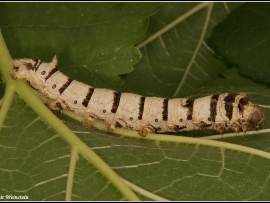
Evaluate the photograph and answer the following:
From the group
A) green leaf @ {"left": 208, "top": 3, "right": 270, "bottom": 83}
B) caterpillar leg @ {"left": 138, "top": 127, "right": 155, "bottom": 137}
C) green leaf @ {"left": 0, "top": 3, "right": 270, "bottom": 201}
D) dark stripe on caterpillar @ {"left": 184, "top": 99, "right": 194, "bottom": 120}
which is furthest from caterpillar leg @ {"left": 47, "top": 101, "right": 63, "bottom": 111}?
green leaf @ {"left": 208, "top": 3, "right": 270, "bottom": 83}

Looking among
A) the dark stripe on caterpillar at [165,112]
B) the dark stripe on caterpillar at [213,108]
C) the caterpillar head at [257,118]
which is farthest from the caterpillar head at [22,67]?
the caterpillar head at [257,118]

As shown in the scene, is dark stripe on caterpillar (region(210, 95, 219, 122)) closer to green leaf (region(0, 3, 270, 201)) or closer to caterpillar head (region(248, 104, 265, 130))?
green leaf (region(0, 3, 270, 201))

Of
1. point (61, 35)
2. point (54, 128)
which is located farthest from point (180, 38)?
point (54, 128)

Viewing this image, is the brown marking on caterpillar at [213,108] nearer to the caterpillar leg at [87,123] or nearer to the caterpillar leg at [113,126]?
the caterpillar leg at [113,126]

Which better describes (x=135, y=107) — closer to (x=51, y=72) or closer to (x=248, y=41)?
(x=51, y=72)

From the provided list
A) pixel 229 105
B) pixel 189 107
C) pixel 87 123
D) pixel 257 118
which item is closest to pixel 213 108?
pixel 229 105
